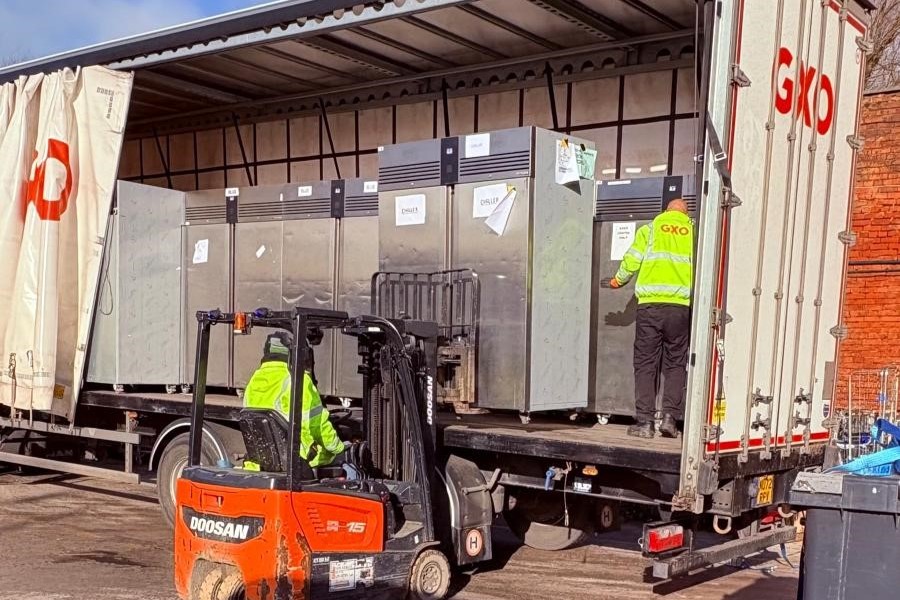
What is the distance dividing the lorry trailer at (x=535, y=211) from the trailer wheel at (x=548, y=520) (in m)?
0.02

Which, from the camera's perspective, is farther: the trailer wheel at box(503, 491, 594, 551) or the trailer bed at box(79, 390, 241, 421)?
the trailer bed at box(79, 390, 241, 421)

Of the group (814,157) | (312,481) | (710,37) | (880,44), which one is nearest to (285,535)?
(312,481)

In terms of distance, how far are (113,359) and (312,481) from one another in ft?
13.7

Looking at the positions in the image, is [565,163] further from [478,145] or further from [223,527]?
[223,527]

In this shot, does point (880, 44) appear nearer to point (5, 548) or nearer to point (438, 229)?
point (438, 229)

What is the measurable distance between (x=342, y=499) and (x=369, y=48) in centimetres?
493

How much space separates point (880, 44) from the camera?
1673cm

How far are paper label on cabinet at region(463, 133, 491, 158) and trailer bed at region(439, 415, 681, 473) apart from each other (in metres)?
1.89

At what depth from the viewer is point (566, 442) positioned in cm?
584

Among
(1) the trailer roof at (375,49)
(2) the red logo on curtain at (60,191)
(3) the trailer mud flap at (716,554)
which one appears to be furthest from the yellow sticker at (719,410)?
(2) the red logo on curtain at (60,191)

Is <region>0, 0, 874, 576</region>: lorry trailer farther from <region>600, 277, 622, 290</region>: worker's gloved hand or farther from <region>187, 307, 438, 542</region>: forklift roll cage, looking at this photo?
<region>187, 307, 438, 542</region>: forklift roll cage

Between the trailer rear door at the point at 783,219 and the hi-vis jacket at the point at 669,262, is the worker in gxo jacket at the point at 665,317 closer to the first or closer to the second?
the hi-vis jacket at the point at 669,262

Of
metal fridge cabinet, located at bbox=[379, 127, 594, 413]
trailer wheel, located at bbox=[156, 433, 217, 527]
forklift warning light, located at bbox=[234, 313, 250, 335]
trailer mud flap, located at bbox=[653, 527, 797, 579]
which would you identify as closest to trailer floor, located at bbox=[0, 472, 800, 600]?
trailer wheel, located at bbox=[156, 433, 217, 527]

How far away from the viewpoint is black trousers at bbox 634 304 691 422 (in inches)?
244
